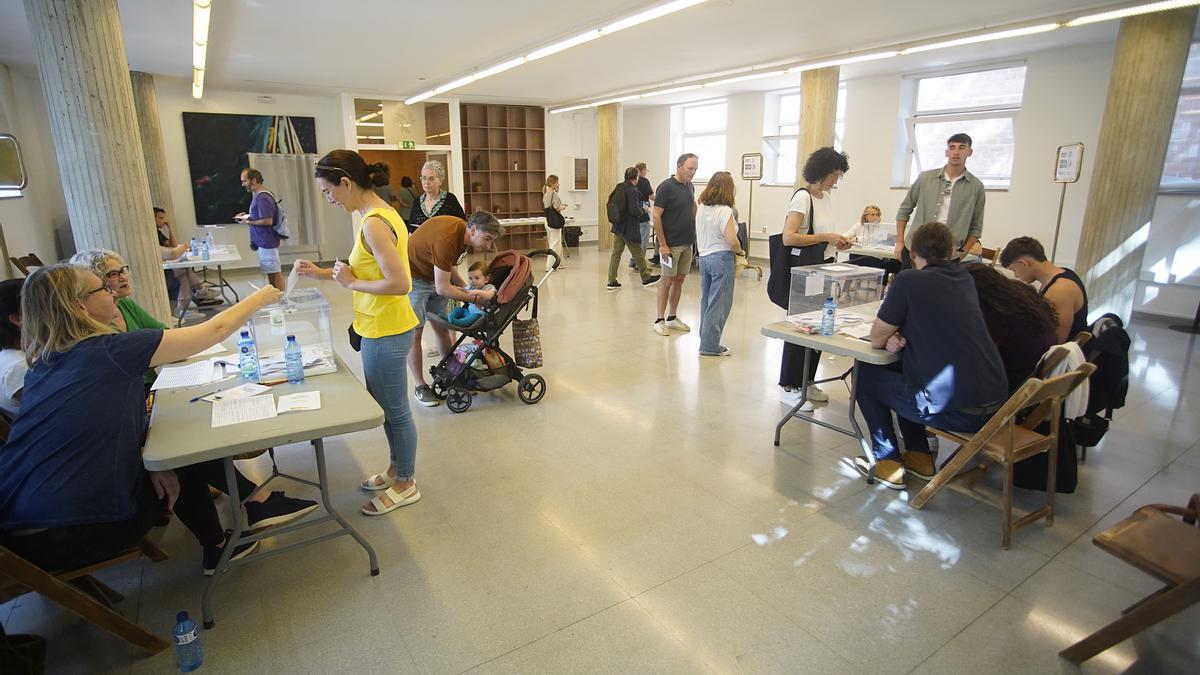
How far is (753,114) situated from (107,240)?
1025 cm

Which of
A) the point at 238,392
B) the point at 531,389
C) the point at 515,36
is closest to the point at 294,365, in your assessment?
the point at 238,392

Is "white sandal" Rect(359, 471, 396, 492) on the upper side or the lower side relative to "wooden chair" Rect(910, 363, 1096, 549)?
lower

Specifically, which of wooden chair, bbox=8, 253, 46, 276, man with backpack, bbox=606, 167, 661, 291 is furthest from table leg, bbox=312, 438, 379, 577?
man with backpack, bbox=606, 167, 661, 291

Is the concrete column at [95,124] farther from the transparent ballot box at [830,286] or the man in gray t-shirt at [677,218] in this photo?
the transparent ballot box at [830,286]

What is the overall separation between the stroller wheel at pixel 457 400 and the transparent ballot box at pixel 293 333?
94cm

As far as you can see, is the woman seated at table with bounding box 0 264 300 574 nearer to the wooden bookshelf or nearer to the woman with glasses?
the woman with glasses

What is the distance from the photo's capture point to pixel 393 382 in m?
2.75

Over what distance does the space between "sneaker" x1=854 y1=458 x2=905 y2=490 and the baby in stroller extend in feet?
8.31

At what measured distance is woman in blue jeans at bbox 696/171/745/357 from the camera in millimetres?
4902

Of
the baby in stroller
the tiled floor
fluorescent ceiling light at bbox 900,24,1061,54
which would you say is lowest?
the tiled floor

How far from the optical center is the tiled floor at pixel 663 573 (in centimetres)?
204

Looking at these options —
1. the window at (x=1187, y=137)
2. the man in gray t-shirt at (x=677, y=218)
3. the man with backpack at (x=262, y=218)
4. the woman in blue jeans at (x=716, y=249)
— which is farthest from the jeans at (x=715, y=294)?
the window at (x=1187, y=137)

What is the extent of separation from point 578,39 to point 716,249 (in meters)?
3.02

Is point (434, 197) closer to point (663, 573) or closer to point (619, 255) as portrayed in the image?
point (619, 255)
